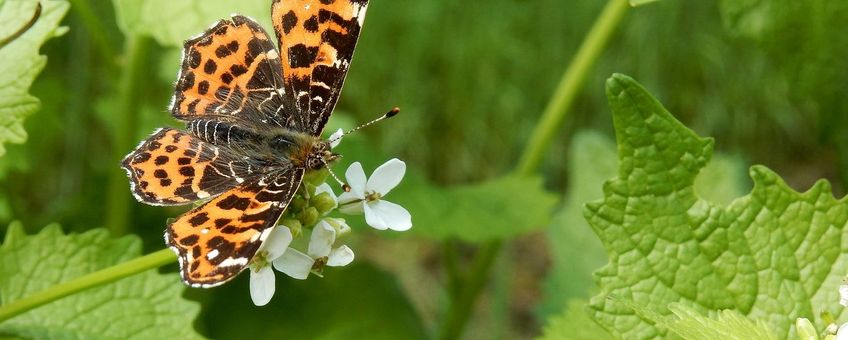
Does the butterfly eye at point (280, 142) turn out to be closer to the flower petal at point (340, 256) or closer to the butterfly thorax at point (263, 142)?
the butterfly thorax at point (263, 142)

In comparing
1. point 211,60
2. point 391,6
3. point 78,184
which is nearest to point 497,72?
point 391,6

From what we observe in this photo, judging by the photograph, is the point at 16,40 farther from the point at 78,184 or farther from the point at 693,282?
the point at 78,184

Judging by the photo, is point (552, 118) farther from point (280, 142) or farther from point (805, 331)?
point (805, 331)

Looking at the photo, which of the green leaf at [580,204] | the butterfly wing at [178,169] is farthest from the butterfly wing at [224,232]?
the green leaf at [580,204]

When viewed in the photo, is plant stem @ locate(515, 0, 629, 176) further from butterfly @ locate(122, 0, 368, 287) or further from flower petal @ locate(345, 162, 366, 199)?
flower petal @ locate(345, 162, 366, 199)

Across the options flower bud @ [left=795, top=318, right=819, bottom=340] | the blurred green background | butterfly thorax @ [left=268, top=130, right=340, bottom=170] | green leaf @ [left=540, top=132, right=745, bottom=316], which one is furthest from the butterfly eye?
the blurred green background

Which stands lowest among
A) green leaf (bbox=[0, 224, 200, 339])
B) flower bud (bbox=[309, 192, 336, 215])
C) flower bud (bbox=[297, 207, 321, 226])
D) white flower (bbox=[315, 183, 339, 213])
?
green leaf (bbox=[0, 224, 200, 339])
